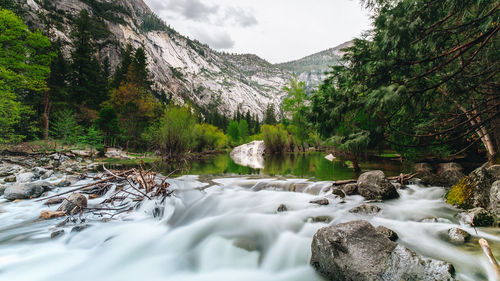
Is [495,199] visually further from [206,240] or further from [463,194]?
[206,240]

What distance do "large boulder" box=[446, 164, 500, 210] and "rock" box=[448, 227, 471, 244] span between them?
1271mm

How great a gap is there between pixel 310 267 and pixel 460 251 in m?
2.08

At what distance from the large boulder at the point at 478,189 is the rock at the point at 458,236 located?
1.27m

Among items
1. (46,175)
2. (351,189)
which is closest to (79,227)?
(351,189)

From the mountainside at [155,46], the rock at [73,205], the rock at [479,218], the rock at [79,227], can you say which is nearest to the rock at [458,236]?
the rock at [479,218]

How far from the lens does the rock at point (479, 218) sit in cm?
353

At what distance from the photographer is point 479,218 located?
3.62 meters

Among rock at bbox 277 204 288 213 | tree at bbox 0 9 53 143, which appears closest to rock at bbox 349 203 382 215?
rock at bbox 277 204 288 213

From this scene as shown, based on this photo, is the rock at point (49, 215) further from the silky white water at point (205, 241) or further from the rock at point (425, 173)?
the rock at point (425, 173)

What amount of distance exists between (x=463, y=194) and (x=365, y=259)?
13.6 feet

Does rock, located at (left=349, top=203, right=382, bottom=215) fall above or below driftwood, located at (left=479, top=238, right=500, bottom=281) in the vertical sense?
below

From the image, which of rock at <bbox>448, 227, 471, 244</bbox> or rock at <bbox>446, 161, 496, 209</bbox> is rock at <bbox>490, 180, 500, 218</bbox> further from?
rock at <bbox>448, 227, 471, 244</bbox>

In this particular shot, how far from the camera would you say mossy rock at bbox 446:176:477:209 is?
4430 millimetres

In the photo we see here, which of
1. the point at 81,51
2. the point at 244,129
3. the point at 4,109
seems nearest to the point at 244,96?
A: the point at 244,129
